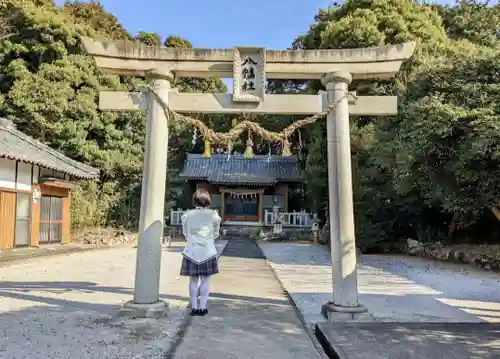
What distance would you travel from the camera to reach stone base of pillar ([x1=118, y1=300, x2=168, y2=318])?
4.59 meters

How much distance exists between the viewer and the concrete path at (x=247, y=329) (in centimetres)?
350

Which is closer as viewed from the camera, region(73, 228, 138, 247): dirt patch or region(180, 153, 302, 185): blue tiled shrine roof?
region(73, 228, 138, 247): dirt patch

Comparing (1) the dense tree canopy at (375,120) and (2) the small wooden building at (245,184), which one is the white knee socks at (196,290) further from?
(2) the small wooden building at (245,184)

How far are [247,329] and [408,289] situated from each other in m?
3.88

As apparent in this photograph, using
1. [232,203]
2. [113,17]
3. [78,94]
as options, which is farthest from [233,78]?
[113,17]

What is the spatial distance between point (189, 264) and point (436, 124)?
18.0 ft

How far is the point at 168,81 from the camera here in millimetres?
5105

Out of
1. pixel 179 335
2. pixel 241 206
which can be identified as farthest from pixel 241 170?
pixel 179 335

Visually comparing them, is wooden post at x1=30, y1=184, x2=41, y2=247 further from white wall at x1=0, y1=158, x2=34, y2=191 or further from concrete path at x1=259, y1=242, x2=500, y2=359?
concrete path at x1=259, y1=242, x2=500, y2=359

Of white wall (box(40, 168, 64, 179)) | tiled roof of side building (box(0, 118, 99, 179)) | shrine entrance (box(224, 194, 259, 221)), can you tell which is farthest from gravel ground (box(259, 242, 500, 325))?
shrine entrance (box(224, 194, 259, 221))

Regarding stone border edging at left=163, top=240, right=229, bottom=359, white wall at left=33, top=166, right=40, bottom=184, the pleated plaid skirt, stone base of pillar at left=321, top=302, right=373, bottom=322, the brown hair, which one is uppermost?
white wall at left=33, top=166, right=40, bottom=184

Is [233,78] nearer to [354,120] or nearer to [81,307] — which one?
[81,307]

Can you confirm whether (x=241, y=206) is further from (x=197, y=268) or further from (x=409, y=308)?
(x=197, y=268)

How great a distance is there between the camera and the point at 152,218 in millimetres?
4789
